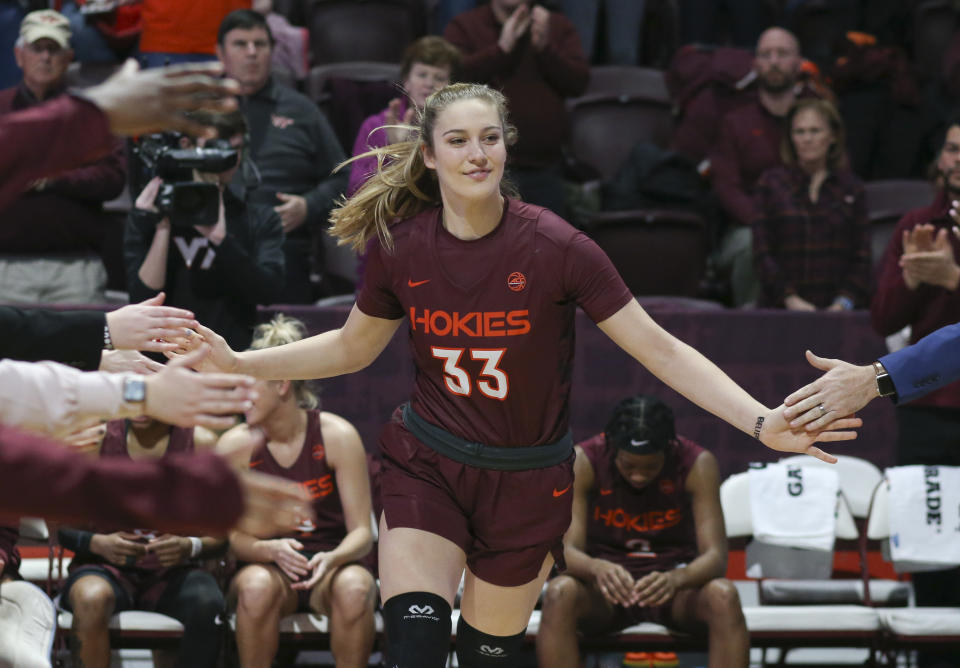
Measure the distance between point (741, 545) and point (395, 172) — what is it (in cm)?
330

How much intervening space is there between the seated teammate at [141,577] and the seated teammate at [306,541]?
0.46ft

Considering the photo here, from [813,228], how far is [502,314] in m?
3.72

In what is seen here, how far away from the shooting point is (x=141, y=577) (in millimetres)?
5895

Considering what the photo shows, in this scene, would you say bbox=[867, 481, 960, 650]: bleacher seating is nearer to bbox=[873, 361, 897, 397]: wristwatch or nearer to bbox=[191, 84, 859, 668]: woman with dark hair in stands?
bbox=[873, 361, 897, 397]: wristwatch

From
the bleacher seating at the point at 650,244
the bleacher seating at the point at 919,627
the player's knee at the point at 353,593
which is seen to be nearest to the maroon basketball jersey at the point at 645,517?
the bleacher seating at the point at 919,627

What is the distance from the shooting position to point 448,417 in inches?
167

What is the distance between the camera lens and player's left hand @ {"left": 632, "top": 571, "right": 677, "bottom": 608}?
575 cm

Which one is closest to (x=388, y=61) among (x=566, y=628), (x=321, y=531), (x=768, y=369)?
(x=768, y=369)

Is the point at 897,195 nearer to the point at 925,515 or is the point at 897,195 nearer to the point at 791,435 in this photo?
the point at 925,515

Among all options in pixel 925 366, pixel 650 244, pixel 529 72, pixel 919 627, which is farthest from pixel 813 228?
pixel 925 366

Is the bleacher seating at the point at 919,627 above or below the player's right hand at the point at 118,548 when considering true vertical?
below

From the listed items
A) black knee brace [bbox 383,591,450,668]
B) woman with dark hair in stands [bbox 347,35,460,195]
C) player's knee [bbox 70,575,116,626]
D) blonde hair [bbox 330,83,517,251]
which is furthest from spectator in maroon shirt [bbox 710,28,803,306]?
black knee brace [bbox 383,591,450,668]

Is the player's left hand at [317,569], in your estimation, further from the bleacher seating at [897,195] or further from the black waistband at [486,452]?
the bleacher seating at [897,195]

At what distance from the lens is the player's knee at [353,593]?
5.64 m
